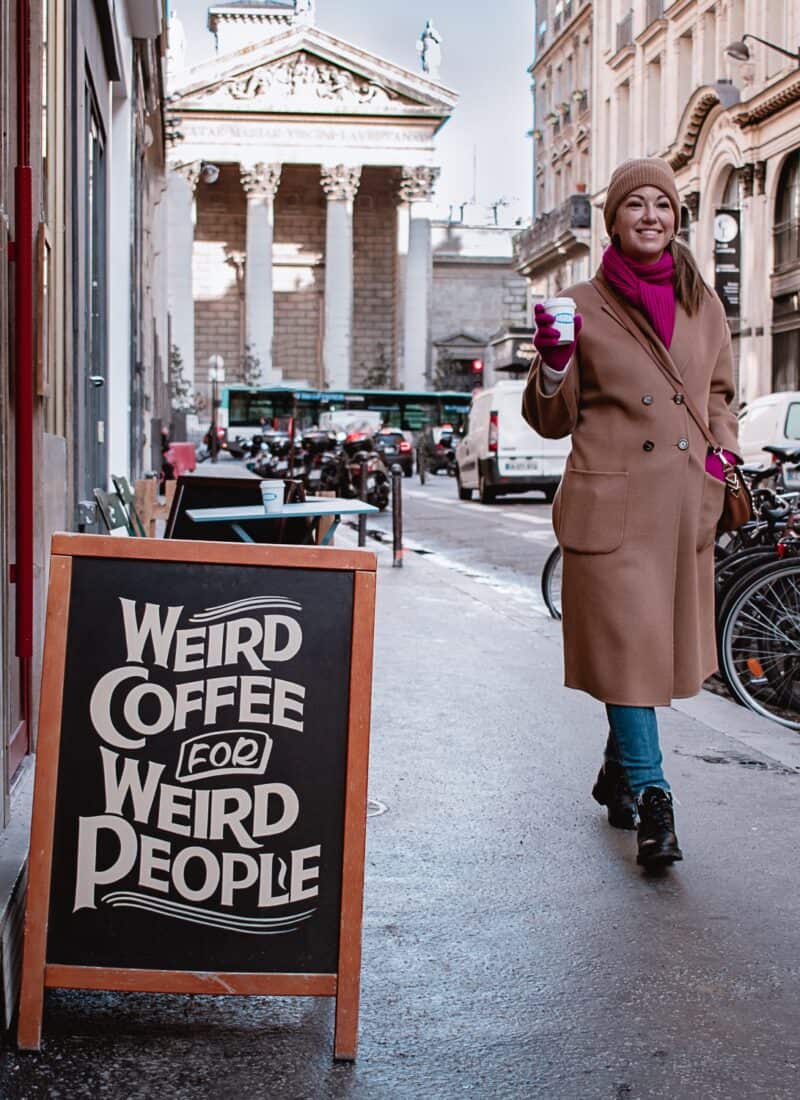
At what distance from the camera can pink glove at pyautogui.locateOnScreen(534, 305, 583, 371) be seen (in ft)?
11.9

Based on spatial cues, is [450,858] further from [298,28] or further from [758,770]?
[298,28]

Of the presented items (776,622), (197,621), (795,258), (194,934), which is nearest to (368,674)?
(197,621)

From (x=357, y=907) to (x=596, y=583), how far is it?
1.44 m

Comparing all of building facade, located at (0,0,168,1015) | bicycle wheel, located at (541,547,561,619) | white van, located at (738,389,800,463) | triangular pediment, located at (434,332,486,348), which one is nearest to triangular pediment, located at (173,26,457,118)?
triangular pediment, located at (434,332,486,348)

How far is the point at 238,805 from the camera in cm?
288

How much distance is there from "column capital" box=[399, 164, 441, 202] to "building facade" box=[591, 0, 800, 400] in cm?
3376

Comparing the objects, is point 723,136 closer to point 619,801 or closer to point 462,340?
point 619,801

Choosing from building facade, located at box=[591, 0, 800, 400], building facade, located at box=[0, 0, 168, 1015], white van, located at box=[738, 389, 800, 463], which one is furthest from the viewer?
building facade, located at box=[591, 0, 800, 400]

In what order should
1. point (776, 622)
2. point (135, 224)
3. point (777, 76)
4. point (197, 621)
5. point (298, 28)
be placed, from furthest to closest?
point (298, 28), point (777, 76), point (135, 224), point (776, 622), point (197, 621)

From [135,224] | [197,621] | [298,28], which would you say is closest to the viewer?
[197,621]

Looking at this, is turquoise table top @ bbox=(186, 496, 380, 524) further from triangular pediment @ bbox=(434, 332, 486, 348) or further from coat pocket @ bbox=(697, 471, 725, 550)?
triangular pediment @ bbox=(434, 332, 486, 348)

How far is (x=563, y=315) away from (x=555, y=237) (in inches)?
2091

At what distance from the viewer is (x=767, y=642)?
638cm

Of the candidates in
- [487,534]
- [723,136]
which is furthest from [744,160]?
[487,534]
